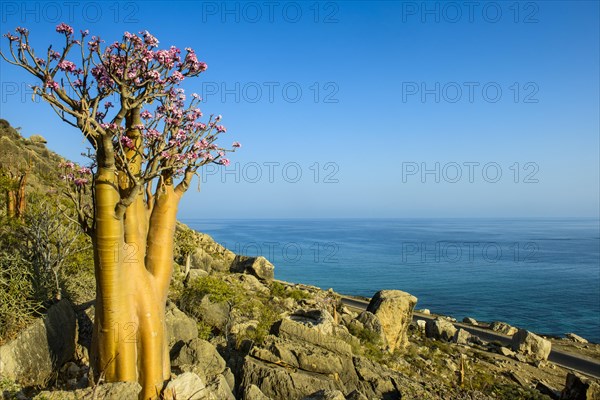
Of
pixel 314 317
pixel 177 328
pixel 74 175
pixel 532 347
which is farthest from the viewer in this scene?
pixel 532 347

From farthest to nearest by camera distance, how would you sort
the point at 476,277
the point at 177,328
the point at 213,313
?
the point at 476,277 < the point at 213,313 < the point at 177,328

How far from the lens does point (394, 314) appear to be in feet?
85.3

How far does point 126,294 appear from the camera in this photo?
8.01 metres

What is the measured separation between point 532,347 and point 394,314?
A: 39.6 ft

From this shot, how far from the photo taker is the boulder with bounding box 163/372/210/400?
7.59 metres

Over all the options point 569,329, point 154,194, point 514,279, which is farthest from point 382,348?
point 514,279

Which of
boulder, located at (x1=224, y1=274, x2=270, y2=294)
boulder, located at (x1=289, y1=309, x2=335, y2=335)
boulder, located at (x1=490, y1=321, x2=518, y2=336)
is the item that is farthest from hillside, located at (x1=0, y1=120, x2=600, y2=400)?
boulder, located at (x1=490, y1=321, x2=518, y2=336)

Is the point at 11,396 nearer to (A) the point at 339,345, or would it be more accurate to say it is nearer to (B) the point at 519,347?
(A) the point at 339,345

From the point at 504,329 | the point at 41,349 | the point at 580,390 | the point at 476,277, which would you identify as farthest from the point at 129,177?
the point at 476,277

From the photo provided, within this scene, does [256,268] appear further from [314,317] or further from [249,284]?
[314,317]

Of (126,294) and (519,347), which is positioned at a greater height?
(126,294)

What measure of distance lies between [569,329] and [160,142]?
5223 cm

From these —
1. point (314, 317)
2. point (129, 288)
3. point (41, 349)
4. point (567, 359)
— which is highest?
point (129, 288)

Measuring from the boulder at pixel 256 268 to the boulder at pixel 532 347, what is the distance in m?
20.4
